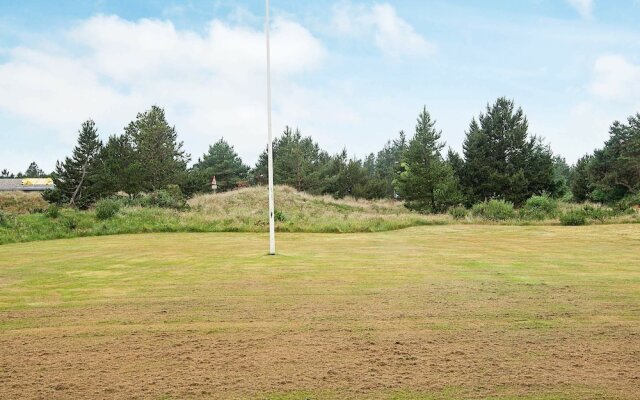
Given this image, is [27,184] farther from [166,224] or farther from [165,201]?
[166,224]

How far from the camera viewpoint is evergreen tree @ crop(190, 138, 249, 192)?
73812 millimetres

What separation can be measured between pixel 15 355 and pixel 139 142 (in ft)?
189

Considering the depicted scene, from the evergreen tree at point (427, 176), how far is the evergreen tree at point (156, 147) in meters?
26.9

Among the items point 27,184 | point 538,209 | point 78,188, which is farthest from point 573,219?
point 27,184

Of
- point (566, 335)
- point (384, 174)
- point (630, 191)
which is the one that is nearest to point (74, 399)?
point (566, 335)

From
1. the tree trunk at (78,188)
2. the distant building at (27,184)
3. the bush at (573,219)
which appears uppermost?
the distant building at (27,184)

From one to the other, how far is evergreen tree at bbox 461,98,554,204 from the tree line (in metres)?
0.10

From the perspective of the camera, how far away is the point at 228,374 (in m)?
4.62

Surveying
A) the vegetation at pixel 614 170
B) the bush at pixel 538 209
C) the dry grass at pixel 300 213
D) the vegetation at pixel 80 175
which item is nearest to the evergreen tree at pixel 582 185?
the vegetation at pixel 614 170

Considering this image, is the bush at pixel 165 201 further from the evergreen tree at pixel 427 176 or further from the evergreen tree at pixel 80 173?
the evergreen tree at pixel 427 176

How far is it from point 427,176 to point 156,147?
32.3m

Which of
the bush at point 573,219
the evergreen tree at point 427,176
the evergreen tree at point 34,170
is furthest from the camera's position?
the evergreen tree at point 34,170

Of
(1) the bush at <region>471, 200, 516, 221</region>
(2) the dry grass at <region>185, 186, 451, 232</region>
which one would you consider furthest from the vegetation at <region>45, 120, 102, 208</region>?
(1) the bush at <region>471, 200, 516, 221</region>

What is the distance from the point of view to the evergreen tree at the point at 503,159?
5350cm
